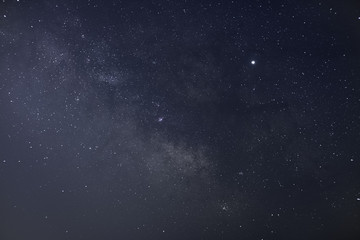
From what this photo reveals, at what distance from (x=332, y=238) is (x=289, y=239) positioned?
109 inches

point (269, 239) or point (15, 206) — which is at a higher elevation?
point (15, 206)

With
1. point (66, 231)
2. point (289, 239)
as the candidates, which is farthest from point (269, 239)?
point (66, 231)

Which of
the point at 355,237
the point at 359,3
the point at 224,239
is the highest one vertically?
the point at 359,3

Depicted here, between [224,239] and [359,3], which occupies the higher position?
[359,3]

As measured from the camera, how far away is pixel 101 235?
47.0ft

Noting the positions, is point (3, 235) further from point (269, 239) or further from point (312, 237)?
point (312, 237)

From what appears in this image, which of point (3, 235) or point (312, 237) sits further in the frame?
point (312, 237)

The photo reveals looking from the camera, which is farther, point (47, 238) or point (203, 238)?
point (203, 238)

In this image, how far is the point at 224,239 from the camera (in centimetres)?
1496

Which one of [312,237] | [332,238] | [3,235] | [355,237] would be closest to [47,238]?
[3,235]

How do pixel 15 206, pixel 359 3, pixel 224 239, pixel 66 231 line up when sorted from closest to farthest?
pixel 359 3
pixel 15 206
pixel 66 231
pixel 224 239

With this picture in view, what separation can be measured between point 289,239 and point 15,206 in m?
12.3

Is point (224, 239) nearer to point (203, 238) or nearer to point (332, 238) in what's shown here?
point (203, 238)

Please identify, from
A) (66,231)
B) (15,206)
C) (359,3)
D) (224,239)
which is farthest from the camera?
(224,239)
